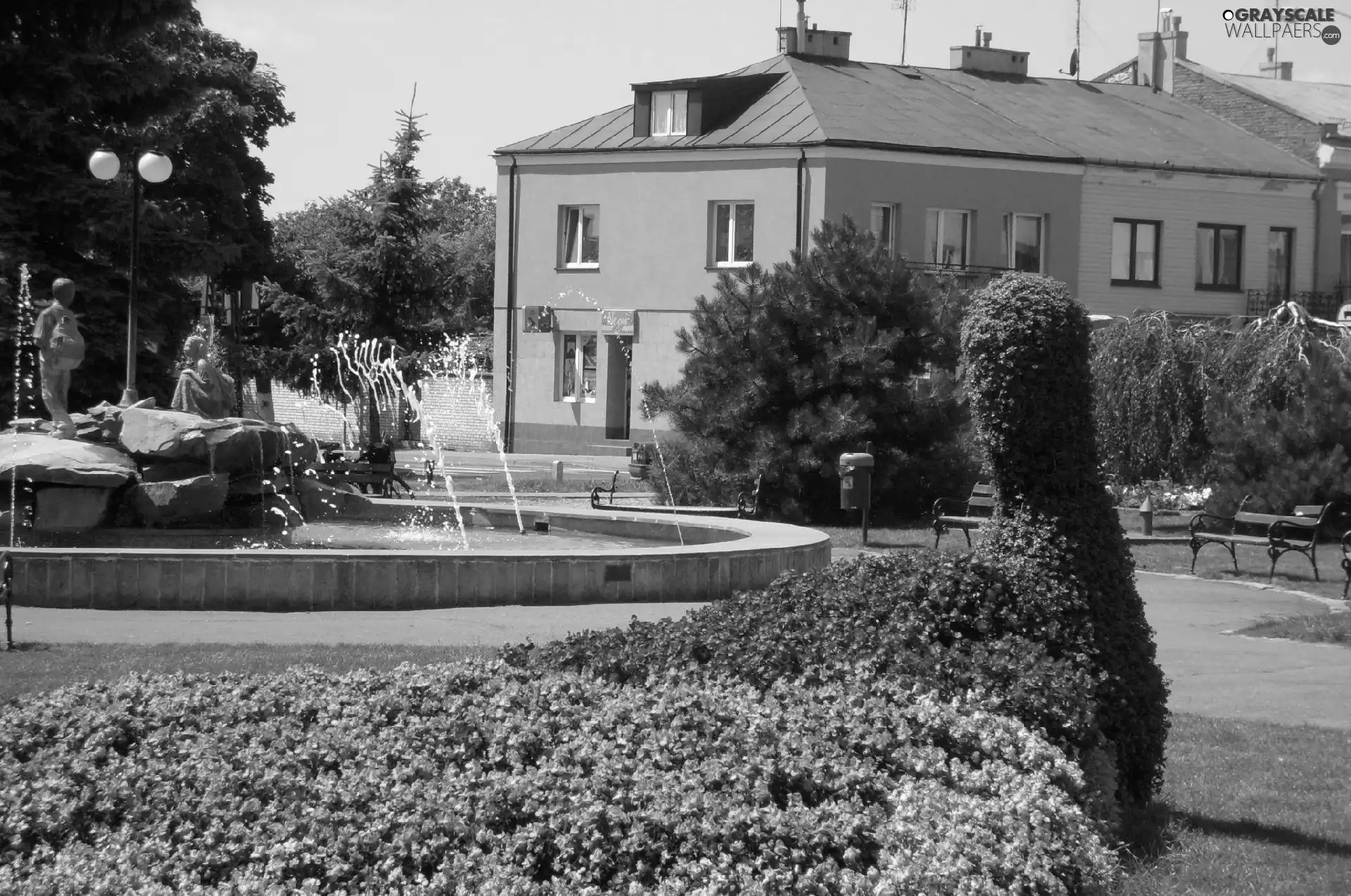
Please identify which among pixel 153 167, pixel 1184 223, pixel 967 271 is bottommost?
pixel 153 167

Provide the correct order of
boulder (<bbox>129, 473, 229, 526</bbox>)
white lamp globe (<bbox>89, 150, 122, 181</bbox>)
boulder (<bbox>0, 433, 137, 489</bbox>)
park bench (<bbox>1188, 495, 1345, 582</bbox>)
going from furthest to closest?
white lamp globe (<bbox>89, 150, 122, 181</bbox>)
park bench (<bbox>1188, 495, 1345, 582</bbox>)
boulder (<bbox>129, 473, 229, 526</bbox>)
boulder (<bbox>0, 433, 137, 489</bbox>)

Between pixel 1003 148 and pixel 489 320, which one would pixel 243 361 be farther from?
pixel 489 320

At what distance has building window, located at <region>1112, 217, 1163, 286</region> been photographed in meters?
40.2

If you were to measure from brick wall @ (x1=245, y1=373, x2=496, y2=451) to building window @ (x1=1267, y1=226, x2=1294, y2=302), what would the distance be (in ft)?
73.0

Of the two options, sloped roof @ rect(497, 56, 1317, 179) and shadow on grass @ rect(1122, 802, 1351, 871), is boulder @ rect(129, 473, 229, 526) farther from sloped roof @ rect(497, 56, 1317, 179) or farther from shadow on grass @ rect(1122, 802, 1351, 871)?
sloped roof @ rect(497, 56, 1317, 179)

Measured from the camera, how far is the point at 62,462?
13562 mm

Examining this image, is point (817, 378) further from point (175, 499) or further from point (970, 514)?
point (175, 499)

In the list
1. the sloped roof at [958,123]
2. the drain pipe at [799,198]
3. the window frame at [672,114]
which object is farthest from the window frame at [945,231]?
the window frame at [672,114]

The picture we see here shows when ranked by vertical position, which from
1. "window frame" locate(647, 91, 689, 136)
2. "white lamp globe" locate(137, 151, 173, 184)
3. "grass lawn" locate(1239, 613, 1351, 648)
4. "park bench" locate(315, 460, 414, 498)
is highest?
"window frame" locate(647, 91, 689, 136)

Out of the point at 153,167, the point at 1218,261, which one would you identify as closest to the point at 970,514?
the point at 153,167

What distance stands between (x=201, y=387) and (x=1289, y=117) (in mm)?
36734

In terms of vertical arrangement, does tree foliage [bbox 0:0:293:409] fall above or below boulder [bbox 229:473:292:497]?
above

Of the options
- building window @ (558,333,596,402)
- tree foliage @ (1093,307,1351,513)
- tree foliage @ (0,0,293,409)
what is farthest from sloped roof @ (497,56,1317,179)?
tree foliage @ (0,0,293,409)

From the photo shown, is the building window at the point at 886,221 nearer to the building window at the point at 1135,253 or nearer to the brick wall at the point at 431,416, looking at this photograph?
the building window at the point at 1135,253
